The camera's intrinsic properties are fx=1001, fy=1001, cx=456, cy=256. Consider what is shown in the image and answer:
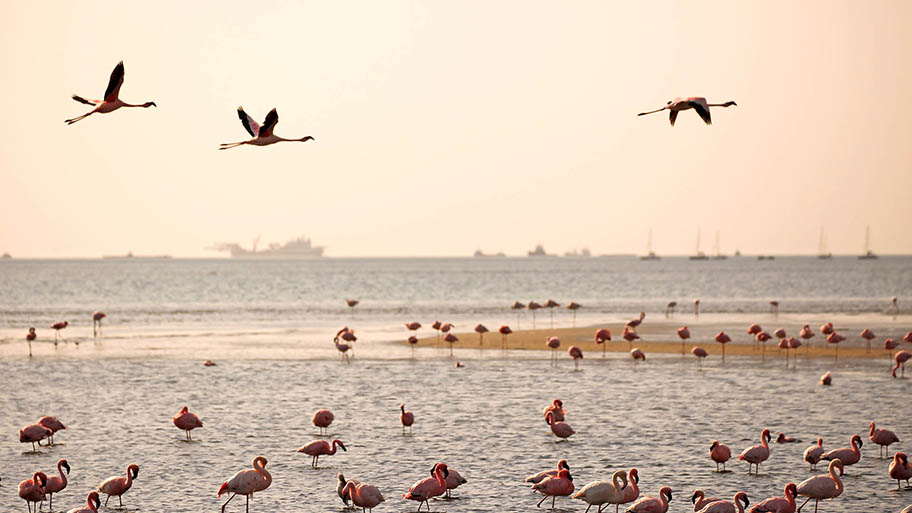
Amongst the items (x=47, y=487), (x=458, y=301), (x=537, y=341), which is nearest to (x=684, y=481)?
(x=47, y=487)

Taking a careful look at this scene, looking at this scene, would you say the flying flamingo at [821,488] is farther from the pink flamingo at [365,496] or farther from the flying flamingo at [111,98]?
the flying flamingo at [111,98]

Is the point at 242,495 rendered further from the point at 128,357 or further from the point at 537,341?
the point at 537,341

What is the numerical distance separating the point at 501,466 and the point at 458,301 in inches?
2440

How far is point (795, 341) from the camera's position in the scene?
3134cm

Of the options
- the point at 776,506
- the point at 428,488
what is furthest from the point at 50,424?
the point at 776,506

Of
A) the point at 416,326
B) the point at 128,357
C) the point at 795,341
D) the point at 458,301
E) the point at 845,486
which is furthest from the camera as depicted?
the point at 458,301

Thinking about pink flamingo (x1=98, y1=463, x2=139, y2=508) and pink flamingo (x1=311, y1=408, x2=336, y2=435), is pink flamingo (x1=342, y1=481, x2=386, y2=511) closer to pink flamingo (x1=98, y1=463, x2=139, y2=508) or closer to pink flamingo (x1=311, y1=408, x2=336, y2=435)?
pink flamingo (x1=98, y1=463, x2=139, y2=508)

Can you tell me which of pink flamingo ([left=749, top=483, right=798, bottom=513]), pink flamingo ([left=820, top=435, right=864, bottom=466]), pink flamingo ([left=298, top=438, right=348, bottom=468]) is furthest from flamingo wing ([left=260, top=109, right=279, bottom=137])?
pink flamingo ([left=820, top=435, right=864, bottom=466])

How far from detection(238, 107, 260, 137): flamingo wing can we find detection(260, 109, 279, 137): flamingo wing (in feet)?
2.11

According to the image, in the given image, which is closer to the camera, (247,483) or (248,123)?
(248,123)

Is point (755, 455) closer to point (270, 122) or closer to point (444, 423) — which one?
point (444, 423)

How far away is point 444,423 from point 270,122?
1114cm

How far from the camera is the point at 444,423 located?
2161cm

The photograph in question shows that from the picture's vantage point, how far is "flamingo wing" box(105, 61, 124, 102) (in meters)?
11.1
